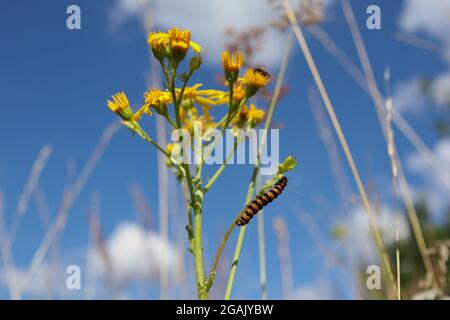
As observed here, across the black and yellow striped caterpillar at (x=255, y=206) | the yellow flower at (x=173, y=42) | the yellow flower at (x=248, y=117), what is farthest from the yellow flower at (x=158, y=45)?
the black and yellow striped caterpillar at (x=255, y=206)

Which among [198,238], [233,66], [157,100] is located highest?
[233,66]

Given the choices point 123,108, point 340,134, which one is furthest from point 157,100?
point 340,134

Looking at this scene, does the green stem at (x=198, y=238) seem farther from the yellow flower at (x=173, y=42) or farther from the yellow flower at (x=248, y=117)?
the yellow flower at (x=248, y=117)

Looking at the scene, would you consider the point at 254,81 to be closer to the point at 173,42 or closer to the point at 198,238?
the point at 173,42

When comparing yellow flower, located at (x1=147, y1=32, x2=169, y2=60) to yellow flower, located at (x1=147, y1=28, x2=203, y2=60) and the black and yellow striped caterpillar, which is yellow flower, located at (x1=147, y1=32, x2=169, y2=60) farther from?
the black and yellow striped caterpillar

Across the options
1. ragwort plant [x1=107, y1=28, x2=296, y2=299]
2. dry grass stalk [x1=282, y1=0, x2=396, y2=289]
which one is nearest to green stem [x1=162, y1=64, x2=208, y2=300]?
ragwort plant [x1=107, y1=28, x2=296, y2=299]
